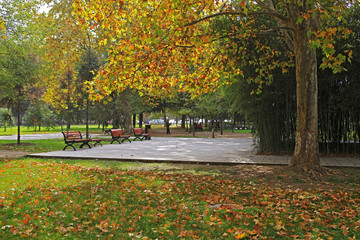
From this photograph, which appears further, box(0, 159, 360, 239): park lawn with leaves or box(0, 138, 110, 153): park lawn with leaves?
box(0, 138, 110, 153): park lawn with leaves

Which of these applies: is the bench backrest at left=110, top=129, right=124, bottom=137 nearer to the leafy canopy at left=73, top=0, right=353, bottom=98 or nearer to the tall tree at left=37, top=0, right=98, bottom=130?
the tall tree at left=37, top=0, right=98, bottom=130

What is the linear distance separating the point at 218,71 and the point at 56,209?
6789mm

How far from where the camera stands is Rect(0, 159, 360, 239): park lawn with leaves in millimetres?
3850

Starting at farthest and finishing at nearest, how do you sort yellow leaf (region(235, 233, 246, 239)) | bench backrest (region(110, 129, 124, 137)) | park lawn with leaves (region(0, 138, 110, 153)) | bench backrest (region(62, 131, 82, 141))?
bench backrest (region(110, 129, 124, 137)), park lawn with leaves (region(0, 138, 110, 153)), bench backrest (region(62, 131, 82, 141)), yellow leaf (region(235, 233, 246, 239))

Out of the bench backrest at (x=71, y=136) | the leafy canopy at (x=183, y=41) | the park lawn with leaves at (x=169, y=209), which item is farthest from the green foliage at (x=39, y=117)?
the park lawn with leaves at (x=169, y=209)

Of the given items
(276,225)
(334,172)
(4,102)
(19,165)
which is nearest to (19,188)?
(19,165)

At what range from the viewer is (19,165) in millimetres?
9312

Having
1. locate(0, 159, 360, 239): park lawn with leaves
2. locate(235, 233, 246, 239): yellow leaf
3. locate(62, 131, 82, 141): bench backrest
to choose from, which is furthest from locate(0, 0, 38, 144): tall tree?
locate(235, 233, 246, 239): yellow leaf

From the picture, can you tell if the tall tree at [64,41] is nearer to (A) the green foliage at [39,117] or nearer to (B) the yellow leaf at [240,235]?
(A) the green foliage at [39,117]

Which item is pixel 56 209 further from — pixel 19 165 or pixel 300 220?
pixel 19 165

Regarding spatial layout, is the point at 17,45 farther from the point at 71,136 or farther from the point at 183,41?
the point at 183,41

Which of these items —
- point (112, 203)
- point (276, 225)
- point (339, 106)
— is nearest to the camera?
point (276, 225)

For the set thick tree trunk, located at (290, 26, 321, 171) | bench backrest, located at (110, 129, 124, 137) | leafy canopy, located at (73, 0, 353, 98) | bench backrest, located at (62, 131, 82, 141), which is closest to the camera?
leafy canopy, located at (73, 0, 353, 98)

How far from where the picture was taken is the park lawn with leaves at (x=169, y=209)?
152 inches
